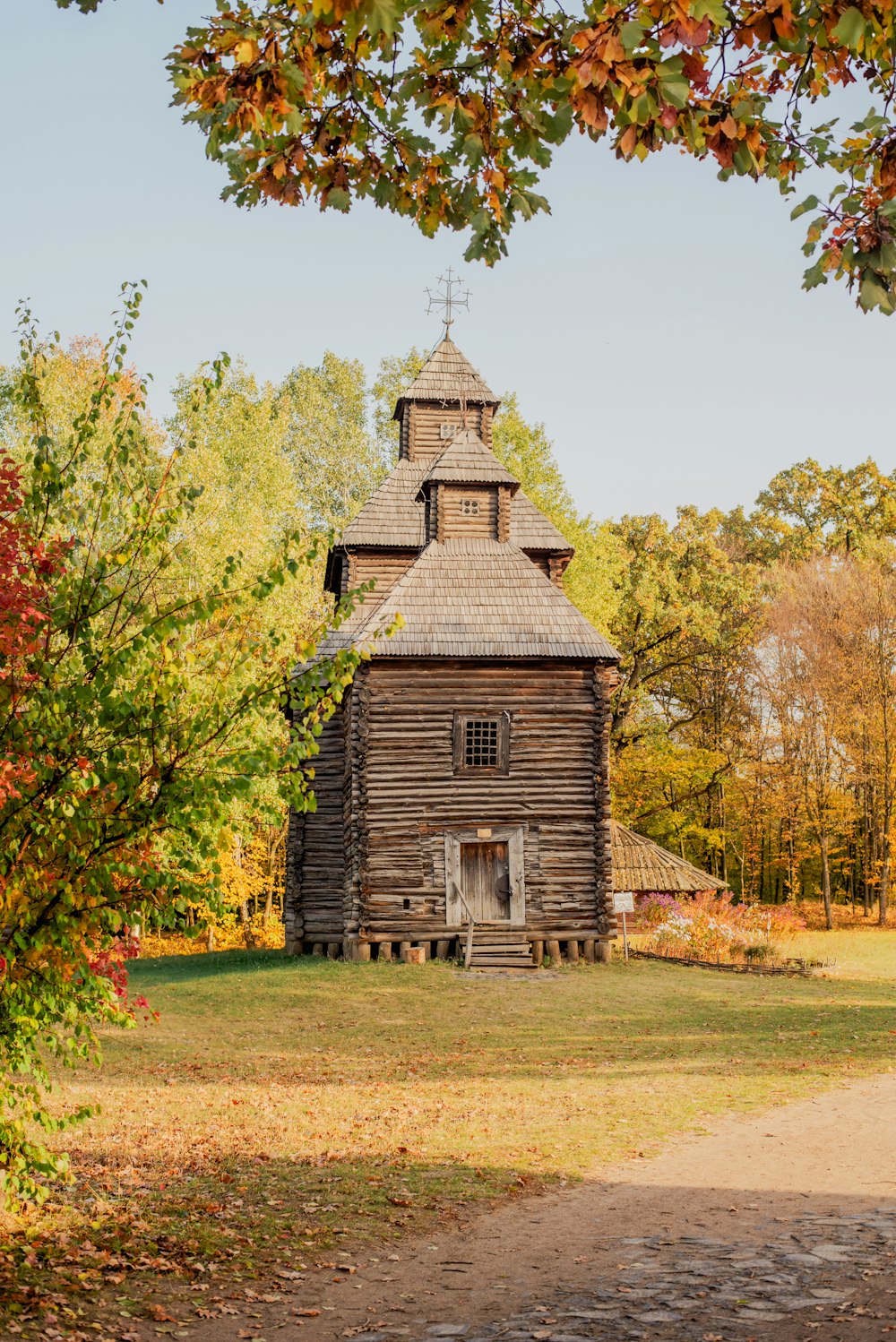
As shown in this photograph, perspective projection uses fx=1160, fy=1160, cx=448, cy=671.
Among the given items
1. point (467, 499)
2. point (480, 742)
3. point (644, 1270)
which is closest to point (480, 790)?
point (480, 742)

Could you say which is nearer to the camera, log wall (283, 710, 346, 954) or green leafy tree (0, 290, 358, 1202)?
green leafy tree (0, 290, 358, 1202)

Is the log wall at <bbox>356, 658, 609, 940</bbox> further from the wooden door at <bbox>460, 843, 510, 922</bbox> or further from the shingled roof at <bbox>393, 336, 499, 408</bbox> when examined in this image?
the shingled roof at <bbox>393, 336, 499, 408</bbox>

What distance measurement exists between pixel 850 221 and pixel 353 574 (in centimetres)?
2476

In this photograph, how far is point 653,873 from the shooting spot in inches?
1404

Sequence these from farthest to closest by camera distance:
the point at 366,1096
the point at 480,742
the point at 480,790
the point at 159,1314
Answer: the point at 480,742 < the point at 480,790 < the point at 366,1096 < the point at 159,1314

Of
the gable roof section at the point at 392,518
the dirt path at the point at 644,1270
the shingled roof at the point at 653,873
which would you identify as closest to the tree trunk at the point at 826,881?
the shingled roof at the point at 653,873

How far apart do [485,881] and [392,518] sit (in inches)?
395

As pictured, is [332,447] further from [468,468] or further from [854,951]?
[854,951]

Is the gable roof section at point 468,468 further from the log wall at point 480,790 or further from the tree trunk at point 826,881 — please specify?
the tree trunk at point 826,881

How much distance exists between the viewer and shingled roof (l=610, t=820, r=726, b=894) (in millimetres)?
35281

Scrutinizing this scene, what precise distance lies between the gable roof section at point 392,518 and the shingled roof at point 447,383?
2.63 m

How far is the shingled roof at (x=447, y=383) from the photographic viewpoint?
32531mm

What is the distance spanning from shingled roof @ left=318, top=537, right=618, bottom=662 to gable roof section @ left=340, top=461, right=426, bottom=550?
63.5 inches

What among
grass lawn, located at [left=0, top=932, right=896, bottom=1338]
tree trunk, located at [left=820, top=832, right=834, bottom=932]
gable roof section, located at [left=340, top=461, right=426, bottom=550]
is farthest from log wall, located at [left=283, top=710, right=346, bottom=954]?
tree trunk, located at [left=820, top=832, right=834, bottom=932]
